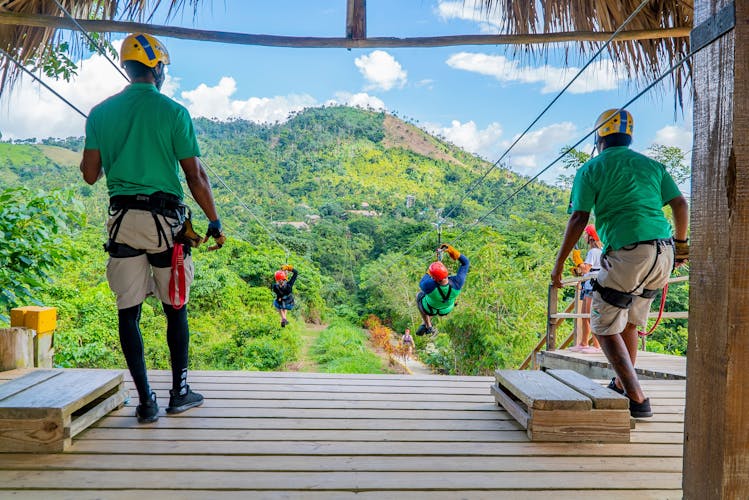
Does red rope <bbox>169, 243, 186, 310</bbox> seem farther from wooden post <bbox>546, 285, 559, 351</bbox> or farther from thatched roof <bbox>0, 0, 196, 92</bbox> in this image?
wooden post <bbox>546, 285, 559, 351</bbox>

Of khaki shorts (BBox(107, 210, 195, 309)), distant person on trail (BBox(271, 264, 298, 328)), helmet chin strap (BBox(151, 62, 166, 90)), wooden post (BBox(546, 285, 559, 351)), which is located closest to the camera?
khaki shorts (BBox(107, 210, 195, 309))

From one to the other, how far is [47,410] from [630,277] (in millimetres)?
2135

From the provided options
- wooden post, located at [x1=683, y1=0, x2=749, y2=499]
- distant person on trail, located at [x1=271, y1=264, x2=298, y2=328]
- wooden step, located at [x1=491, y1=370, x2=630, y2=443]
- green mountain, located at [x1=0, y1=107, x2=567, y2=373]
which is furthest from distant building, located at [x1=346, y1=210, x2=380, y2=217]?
wooden post, located at [x1=683, y1=0, x2=749, y2=499]

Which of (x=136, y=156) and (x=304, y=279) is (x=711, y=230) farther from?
(x=304, y=279)

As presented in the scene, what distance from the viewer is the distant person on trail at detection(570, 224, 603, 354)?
3.81 m

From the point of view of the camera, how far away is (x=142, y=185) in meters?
1.83

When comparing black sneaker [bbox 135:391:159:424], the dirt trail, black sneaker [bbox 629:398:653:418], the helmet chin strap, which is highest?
the helmet chin strap

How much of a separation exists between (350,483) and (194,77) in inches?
1984

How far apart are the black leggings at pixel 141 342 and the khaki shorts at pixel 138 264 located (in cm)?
5

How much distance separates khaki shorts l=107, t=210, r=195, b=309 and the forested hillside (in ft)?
5.21

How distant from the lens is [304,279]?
18391mm

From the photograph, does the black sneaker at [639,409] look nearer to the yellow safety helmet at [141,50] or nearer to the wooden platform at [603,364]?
the wooden platform at [603,364]

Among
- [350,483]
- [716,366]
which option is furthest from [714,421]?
[350,483]

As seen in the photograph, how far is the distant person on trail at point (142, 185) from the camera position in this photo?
1820 mm
